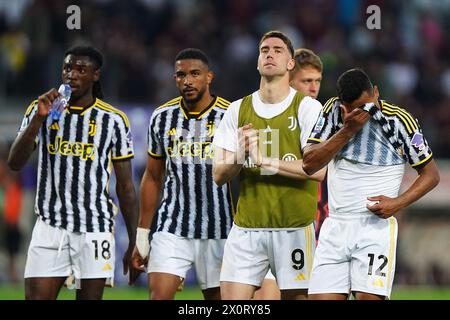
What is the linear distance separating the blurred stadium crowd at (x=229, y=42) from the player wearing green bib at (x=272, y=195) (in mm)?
7768

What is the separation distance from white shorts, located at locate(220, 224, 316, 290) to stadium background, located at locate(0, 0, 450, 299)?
7081 millimetres

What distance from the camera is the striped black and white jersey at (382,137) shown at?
7527mm

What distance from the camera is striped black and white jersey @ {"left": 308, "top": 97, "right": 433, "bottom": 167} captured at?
7.53 meters

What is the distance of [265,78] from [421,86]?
10.6 meters

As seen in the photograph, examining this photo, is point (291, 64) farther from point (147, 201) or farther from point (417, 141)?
point (147, 201)

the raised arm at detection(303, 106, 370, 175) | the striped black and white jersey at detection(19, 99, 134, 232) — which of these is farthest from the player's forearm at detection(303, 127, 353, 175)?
the striped black and white jersey at detection(19, 99, 134, 232)

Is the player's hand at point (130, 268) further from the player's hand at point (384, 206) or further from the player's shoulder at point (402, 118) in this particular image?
the player's shoulder at point (402, 118)

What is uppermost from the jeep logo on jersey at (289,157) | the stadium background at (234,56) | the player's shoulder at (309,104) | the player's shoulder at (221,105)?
the stadium background at (234,56)

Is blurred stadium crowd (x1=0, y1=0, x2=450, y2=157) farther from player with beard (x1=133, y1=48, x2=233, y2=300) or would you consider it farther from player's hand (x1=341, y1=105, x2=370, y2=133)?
player's hand (x1=341, y1=105, x2=370, y2=133)

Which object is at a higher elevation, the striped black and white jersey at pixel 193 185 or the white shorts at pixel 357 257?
the striped black and white jersey at pixel 193 185

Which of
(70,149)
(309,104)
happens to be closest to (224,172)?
(309,104)

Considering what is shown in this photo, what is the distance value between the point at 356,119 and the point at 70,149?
7.94ft

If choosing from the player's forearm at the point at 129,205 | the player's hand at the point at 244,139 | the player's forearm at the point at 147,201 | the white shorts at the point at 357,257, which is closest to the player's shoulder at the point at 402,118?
the white shorts at the point at 357,257

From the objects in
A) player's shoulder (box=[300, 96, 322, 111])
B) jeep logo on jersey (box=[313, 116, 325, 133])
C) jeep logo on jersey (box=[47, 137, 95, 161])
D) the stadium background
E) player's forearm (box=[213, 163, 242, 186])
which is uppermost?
the stadium background
